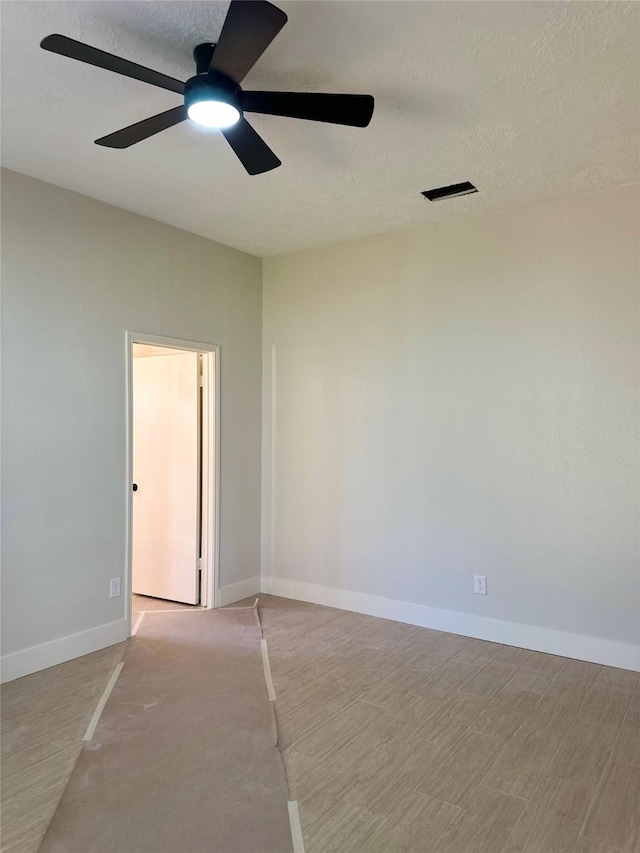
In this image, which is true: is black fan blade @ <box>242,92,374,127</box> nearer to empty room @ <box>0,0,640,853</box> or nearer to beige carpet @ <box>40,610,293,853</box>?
empty room @ <box>0,0,640,853</box>

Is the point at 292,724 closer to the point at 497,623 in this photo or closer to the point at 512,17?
the point at 497,623

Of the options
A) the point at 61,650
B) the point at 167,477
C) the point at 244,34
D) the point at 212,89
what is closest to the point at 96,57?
the point at 212,89

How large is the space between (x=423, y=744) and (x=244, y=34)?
9.15 ft

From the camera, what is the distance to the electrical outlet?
12.8 feet

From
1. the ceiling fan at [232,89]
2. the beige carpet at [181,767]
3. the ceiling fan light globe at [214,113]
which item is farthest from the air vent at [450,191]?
the beige carpet at [181,767]

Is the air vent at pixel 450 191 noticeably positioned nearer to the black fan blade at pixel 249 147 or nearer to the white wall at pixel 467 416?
the white wall at pixel 467 416

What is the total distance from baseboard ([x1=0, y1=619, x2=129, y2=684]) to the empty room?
0.05 feet

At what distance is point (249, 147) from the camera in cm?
235

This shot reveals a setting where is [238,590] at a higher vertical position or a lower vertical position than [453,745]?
higher

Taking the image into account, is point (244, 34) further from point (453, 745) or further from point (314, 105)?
point (453, 745)

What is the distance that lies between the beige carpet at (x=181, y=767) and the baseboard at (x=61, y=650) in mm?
215

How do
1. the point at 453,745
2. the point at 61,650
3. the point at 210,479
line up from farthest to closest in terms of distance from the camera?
the point at 210,479, the point at 61,650, the point at 453,745

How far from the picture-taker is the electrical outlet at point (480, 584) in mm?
3895

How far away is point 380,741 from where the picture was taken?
8.58ft
